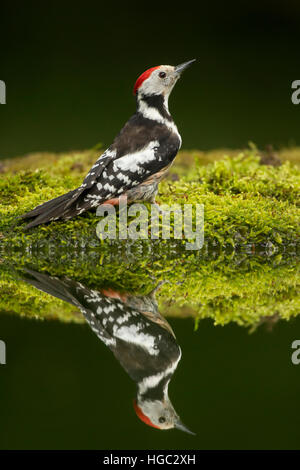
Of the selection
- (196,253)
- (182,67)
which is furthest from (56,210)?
(182,67)

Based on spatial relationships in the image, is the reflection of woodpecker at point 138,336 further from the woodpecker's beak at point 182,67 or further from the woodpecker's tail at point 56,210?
the woodpecker's beak at point 182,67

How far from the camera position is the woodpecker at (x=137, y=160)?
427 centimetres

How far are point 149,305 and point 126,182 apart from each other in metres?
1.38

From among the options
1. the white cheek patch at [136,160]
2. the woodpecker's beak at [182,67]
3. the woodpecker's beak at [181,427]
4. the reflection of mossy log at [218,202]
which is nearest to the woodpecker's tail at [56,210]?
the reflection of mossy log at [218,202]

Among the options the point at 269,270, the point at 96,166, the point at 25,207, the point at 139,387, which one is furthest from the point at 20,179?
the point at 139,387

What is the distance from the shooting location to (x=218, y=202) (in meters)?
4.64

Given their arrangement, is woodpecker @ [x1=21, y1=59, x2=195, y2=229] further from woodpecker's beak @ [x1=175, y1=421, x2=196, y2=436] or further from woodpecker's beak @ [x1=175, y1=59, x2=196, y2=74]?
woodpecker's beak @ [x1=175, y1=421, x2=196, y2=436]

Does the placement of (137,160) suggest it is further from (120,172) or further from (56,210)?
(56,210)

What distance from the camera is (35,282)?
3.46 metres

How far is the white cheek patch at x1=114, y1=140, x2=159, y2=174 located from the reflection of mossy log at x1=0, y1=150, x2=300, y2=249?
17.0 inches

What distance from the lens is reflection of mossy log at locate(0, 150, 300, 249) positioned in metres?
4.37

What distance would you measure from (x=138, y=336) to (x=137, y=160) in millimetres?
1828

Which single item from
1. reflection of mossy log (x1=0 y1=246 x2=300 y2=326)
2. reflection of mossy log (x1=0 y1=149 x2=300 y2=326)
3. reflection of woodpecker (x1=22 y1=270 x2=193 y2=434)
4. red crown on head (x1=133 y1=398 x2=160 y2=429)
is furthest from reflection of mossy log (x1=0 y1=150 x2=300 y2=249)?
red crown on head (x1=133 y1=398 x2=160 y2=429)

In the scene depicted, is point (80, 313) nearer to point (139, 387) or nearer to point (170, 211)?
point (139, 387)
